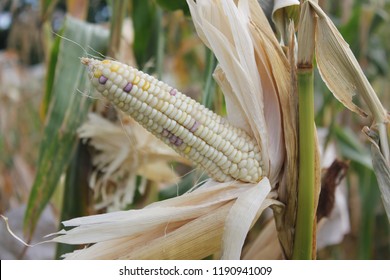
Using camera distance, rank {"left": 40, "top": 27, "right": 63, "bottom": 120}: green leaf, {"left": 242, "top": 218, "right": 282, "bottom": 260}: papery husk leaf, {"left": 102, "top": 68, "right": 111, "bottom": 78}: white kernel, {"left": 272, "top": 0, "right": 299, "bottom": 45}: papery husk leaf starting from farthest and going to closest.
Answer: {"left": 40, "top": 27, "right": 63, "bottom": 120}: green leaf < {"left": 242, "top": 218, "right": 282, "bottom": 260}: papery husk leaf < {"left": 272, "top": 0, "right": 299, "bottom": 45}: papery husk leaf < {"left": 102, "top": 68, "right": 111, "bottom": 78}: white kernel

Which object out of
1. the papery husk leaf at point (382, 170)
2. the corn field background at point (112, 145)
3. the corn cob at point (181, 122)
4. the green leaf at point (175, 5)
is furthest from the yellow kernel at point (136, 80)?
the green leaf at point (175, 5)

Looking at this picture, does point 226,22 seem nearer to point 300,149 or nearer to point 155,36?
point 300,149

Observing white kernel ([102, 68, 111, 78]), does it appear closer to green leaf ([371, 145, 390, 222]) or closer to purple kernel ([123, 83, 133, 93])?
purple kernel ([123, 83, 133, 93])

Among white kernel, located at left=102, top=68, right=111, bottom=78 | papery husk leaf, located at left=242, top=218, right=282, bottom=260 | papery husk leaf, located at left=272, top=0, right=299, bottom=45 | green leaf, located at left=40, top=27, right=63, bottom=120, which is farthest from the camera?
green leaf, located at left=40, top=27, right=63, bottom=120

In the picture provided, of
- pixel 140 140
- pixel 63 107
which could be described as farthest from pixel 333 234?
pixel 63 107

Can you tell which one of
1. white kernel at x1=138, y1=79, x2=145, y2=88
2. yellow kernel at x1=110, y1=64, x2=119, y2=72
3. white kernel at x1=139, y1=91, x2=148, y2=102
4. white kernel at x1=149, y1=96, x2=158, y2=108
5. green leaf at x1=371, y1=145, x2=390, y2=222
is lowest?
green leaf at x1=371, y1=145, x2=390, y2=222

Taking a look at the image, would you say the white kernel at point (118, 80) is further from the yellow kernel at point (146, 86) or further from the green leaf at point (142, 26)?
the green leaf at point (142, 26)

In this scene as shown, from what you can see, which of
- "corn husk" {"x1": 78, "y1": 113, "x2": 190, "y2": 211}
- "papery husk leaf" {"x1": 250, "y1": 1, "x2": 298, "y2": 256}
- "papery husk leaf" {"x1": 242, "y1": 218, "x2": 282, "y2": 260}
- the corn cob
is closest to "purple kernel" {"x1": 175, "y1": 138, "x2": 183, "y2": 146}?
the corn cob
